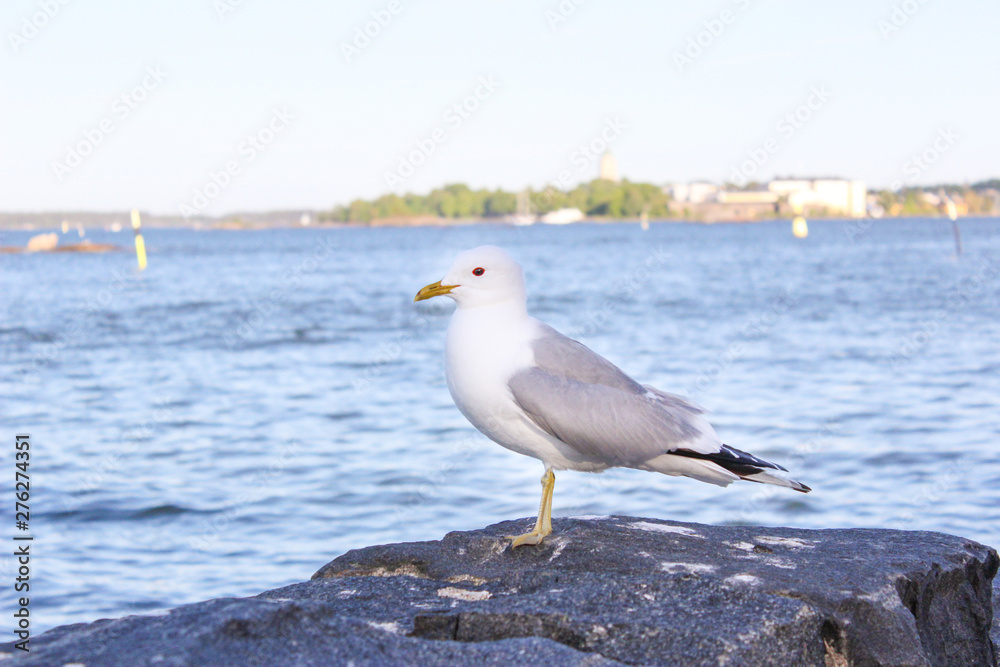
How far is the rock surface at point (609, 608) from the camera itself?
2561mm

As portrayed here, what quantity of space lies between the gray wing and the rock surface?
1.21 feet

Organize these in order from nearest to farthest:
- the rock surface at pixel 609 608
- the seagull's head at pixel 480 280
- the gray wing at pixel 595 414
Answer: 1. the rock surface at pixel 609 608
2. the gray wing at pixel 595 414
3. the seagull's head at pixel 480 280

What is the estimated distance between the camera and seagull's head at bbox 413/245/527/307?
13.7 ft

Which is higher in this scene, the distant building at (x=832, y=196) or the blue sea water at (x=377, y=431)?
the distant building at (x=832, y=196)

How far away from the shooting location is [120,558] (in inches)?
315

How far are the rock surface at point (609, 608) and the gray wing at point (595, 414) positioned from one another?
1.21 ft

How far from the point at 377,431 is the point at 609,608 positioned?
937 centimetres

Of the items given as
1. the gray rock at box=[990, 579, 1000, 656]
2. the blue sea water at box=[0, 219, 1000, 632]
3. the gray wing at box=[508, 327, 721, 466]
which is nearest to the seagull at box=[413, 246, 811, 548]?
the gray wing at box=[508, 327, 721, 466]

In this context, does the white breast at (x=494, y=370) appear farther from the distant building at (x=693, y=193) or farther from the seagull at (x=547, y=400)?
the distant building at (x=693, y=193)

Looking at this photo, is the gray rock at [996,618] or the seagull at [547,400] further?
the gray rock at [996,618]

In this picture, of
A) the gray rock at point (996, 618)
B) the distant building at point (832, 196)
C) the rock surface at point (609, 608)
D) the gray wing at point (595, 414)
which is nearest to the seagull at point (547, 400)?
the gray wing at point (595, 414)

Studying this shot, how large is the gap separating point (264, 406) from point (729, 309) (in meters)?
16.4

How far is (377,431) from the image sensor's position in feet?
40.5

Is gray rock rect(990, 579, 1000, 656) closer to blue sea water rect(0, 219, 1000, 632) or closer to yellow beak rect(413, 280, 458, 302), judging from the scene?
yellow beak rect(413, 280, 458, 302)
